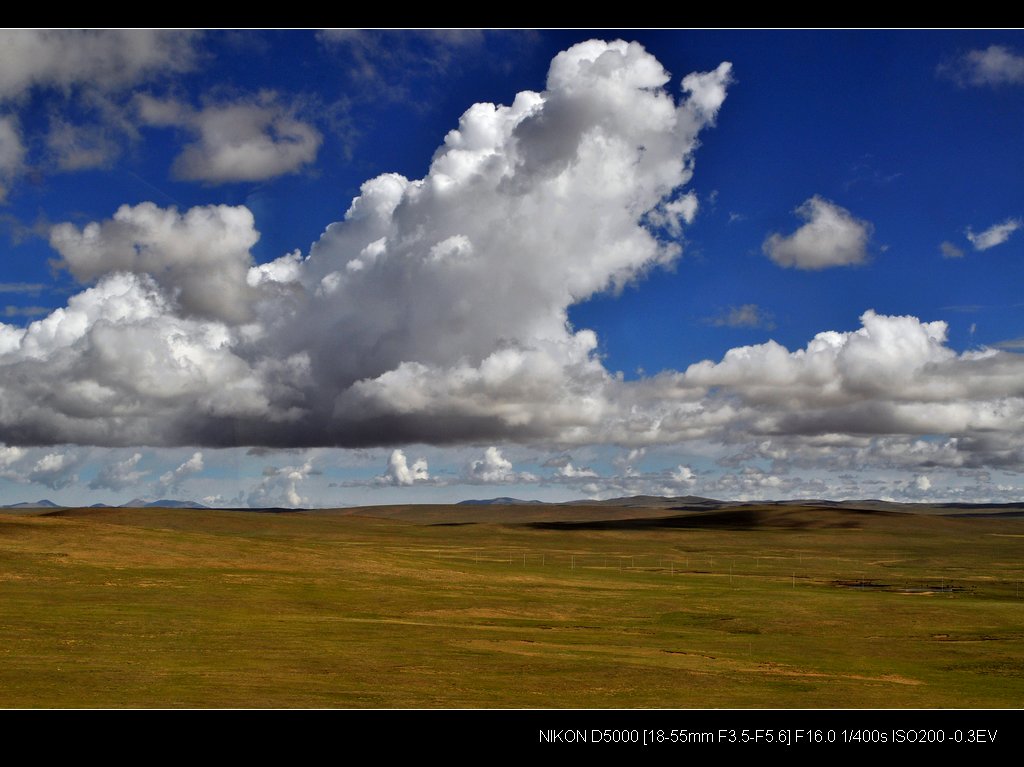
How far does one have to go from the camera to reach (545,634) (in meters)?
56.6

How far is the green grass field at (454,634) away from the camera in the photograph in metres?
35.7

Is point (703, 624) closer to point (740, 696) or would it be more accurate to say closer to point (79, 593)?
point (740, 696)

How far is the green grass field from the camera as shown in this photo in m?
35.7

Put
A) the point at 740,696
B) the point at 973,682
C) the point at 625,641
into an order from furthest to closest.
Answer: the point at 625,641 → the point at 973,682 → the point at 740,696

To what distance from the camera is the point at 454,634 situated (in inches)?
2138
